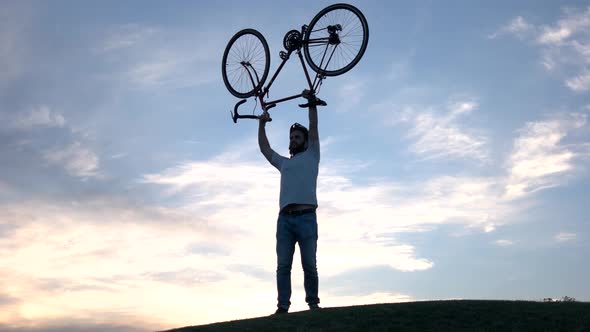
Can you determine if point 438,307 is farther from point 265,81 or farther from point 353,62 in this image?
point 265,81

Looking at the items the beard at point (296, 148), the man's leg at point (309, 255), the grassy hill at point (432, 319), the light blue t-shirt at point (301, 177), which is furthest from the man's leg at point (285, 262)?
the beard at point (296, 148)

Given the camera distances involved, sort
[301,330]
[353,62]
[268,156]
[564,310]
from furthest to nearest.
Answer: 1. [353,62]
2. [268,156]
3. [564,310]
4. [301,330]

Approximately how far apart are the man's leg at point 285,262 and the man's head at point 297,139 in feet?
4.61

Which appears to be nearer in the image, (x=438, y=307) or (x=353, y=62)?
(x=438, y=307)

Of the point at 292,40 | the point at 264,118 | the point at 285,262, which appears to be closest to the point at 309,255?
the point at 285,262

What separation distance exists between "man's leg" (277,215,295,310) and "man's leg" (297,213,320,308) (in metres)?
0.21

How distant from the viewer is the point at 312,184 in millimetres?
12484

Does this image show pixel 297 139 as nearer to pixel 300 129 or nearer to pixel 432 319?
pixel 300 129

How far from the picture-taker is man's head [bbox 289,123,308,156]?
1295cm

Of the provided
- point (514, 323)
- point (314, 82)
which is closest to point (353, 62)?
point (314, 82)

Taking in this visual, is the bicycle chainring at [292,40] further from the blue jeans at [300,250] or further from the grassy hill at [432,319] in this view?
the grassy hill at [432,319]

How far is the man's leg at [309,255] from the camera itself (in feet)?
40.1

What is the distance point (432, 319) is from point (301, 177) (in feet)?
11.1

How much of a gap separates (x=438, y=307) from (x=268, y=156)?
170 inches
